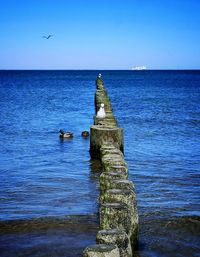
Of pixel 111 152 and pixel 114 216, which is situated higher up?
pixel 111 152

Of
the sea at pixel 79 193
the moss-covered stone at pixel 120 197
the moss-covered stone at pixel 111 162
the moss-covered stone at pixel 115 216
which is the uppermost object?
the moss-covered stone at pixel 111 162

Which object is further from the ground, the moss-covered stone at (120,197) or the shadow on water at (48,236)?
the moss-covered stone at (120,197)

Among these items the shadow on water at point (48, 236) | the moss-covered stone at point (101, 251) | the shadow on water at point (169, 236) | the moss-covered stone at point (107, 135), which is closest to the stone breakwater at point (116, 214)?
the moss-covered stone at point (101, 251)

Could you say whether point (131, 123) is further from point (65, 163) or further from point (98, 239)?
point (98, 239)

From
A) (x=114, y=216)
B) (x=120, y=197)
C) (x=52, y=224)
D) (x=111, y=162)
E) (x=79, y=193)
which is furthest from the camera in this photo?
(x=79, y=193)

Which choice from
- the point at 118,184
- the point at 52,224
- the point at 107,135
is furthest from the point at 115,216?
the point at 107,135

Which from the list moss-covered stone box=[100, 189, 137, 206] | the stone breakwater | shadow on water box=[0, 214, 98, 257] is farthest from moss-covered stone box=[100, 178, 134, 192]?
shadow on water box=[0, 214, 98, 257]

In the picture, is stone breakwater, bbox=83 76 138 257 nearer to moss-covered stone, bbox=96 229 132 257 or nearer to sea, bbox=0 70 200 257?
moss-covered stone, bbox=96 229 132 257

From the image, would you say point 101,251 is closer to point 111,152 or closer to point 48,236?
point 48,236

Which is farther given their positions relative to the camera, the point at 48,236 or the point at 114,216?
the point at 48,236

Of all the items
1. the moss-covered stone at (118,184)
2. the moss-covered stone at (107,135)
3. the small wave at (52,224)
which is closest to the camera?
the moss-covered stone at (118,184)

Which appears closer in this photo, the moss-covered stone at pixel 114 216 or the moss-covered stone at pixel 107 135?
the moss-covered stone at pixel 114 216

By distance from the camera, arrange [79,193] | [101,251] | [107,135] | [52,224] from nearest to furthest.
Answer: [101,251] → [52,224] → [79,193] → [107,135]

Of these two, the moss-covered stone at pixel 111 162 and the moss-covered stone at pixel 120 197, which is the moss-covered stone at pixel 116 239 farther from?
the moss-covered stone at pixel 111 162
